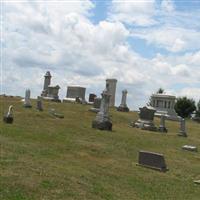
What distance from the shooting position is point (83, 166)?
53.2 feet

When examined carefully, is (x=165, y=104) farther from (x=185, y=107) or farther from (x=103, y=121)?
(x=185, y=107)

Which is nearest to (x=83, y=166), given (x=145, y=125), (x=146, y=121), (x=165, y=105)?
(x=145, y=125)

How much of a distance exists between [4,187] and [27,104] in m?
26.1

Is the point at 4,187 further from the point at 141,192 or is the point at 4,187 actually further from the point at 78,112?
the point at 78,112

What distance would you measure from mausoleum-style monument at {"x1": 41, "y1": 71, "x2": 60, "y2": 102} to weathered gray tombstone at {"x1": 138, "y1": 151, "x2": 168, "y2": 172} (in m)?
33.2

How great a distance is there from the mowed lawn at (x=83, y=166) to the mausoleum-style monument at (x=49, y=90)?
23185 millimetres

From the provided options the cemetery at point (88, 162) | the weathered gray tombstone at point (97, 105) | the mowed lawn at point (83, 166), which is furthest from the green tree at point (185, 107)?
the mowed lawn at point (83, 166)

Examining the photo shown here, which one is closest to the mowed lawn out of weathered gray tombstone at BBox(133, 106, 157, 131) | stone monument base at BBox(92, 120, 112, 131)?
stone monument base at BBox(92, 120, 112, 131)

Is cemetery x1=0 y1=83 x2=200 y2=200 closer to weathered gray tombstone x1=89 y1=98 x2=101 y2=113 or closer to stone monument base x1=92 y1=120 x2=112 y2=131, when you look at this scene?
stone monument base x1=92 y1=120 x2=112 y2=131

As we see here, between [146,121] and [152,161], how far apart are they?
17.3 meters

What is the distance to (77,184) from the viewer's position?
1276cm

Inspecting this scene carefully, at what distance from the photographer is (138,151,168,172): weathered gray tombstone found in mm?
18266

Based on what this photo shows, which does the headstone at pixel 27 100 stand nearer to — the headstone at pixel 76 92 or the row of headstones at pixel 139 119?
the row of headstones at pixel 139 119

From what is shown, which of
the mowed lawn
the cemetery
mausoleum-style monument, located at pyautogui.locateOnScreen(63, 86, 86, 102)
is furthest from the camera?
mausoleum-style monument, located at pyautogui.locateOnScreen(63, 86, 86, 102)
